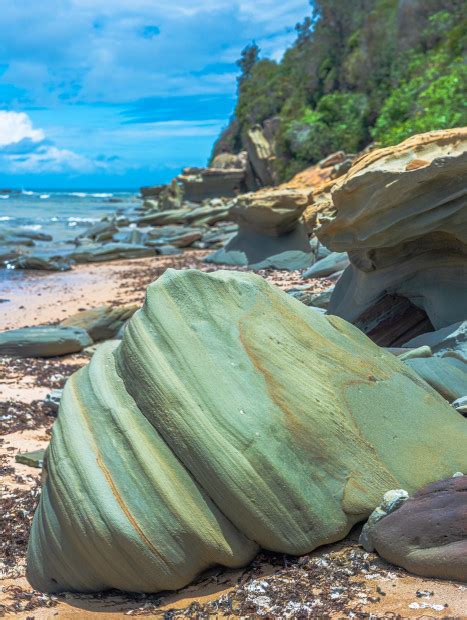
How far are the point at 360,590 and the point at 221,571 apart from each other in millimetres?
733

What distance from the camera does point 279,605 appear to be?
119 inches

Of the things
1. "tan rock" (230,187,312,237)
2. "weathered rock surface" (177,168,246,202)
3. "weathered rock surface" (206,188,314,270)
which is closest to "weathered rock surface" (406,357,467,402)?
"weathered rock surface" (206,188,314,270)

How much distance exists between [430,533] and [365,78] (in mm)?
30876

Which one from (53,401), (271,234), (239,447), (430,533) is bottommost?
(430,533)

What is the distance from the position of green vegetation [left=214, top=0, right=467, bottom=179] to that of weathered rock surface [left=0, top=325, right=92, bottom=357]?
846cm

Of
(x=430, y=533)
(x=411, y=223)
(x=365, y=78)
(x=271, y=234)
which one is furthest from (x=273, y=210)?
(x=365, y=78)

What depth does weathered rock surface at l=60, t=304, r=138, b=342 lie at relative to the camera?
408 inches

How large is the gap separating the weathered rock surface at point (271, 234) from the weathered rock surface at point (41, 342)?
6004 millimetres

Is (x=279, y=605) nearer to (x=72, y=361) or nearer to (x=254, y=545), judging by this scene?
(x=254, y=545)

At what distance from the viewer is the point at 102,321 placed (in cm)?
1048

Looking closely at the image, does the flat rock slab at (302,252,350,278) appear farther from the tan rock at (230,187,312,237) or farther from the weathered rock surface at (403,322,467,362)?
the weathered rock surface at (403,322,467,362)

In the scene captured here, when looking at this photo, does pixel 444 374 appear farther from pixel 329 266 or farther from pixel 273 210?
pixel 273 210

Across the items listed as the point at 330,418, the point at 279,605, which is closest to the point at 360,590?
the point at 279,605

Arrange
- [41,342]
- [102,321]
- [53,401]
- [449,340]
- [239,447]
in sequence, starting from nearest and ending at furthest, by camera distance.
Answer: [239,447]
[449,340]
[53,401]
[41,342]
[102,321]
